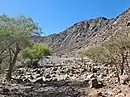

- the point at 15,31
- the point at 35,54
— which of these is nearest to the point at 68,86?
the point at 15,31

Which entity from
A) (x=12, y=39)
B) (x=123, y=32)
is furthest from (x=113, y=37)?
(x=12, y=39)

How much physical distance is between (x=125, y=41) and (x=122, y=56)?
4803 mm

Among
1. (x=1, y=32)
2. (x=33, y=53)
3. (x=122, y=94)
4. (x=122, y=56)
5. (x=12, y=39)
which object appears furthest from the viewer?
(x=33, y=53)

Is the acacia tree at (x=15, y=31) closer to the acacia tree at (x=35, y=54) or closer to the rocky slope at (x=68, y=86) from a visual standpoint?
the rocky slope at (x=68, y=86)

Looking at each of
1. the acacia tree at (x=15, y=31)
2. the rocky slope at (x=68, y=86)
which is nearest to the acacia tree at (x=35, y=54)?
the rocky slope at (x=68, y=86)

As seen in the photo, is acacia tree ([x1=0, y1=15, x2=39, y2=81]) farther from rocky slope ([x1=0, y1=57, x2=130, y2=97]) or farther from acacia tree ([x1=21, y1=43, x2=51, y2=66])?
acacia tree ([x1=21, y1=43, x2=51, y2=66])

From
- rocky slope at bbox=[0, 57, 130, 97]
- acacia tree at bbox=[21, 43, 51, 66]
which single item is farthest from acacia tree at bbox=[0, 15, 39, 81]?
acacia tree at bbox=[21, 43, 51, 66]

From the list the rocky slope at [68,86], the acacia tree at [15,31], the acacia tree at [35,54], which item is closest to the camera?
the rocky slope at [68,86]

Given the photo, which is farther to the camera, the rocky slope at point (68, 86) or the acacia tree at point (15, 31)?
the acacia tree at point (15, 31)

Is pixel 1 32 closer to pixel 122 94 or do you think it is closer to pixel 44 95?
pixel 44 95

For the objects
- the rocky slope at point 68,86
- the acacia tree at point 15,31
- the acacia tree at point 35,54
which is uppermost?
the acacia tree at point 35,54

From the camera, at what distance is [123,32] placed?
31.7m

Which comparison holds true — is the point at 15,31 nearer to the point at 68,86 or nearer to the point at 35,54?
the point at 68,86

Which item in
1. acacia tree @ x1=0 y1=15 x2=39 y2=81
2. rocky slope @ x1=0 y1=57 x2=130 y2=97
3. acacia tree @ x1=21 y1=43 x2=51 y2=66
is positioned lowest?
rocky slope @ x1=0 y1=57 x2=130 y2=97
